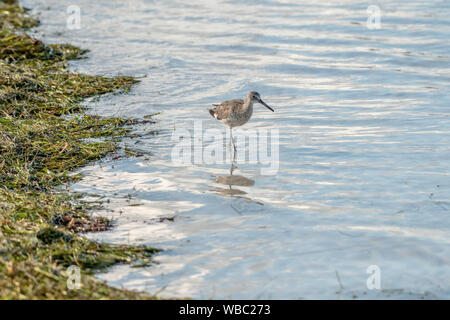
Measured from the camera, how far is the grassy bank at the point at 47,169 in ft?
18.3

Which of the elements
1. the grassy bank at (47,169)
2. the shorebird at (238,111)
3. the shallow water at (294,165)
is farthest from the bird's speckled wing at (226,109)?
the grassy bank at (47,169)

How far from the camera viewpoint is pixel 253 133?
35.5 feet

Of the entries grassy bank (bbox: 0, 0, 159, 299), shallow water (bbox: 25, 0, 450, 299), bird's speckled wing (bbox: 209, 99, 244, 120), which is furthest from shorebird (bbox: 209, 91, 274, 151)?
grassy bank (bbox: 0, 0, 159, 299)

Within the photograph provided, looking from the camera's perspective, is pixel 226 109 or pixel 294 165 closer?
pixel 294 165

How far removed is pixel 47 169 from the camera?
28.0ft

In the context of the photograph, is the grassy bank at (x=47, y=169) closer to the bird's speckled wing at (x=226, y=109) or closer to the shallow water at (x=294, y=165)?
the shallow water at (x=294, y=165)

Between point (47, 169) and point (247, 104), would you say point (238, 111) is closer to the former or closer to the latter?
point (247, 104)

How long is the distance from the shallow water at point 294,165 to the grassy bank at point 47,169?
13.0 inches

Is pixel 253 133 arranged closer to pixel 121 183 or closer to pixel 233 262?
pixel 121 183

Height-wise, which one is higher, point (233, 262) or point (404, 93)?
point (404, 93)

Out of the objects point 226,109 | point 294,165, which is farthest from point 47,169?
point 294,165

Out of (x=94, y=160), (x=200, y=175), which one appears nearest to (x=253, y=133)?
(x=200, y=175)

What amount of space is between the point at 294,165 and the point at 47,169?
3.47 m

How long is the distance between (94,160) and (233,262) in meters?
3.64
